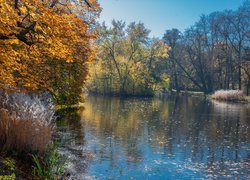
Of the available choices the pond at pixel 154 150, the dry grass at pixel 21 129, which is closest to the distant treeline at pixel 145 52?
the pond at pixel 154 150

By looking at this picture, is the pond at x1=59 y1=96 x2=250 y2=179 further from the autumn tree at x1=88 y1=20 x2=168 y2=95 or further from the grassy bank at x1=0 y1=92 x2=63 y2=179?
the autumn tree at x1=88 y1=20 x2=168 y2=95

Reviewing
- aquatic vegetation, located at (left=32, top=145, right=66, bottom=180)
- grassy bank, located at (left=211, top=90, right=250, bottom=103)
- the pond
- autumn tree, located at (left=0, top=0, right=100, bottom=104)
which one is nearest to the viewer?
aquatic vegetation, located at (left=32, top=145, right=66, bottom=180)

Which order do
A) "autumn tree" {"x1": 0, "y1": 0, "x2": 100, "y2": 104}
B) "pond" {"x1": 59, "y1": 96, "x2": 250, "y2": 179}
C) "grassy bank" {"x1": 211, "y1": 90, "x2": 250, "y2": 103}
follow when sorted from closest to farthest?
"autumn tree" {"x1": 0, "y1": 0, "x2": 100, "y2": 104} < "pond" {"x1": 59, "y1": 96, "x2": 250, "y2": 179} < "grassy bank" {"x1": 211, "y1": 90, "x2": 250, "y2": 103}

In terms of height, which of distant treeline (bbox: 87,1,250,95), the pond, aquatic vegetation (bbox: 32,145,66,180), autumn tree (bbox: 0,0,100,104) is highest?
distant treeline (bbox: 87,1,250,95)

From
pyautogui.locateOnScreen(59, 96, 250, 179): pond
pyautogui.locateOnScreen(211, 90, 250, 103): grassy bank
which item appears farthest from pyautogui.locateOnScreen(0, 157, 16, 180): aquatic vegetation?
pyautogui.locateOnScreen(211, 90, 250, 103): grassy bank

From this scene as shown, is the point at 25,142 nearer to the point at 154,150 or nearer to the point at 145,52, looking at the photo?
the point at 154,150

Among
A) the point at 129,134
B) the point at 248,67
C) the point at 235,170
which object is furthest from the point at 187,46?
the point at 235,170

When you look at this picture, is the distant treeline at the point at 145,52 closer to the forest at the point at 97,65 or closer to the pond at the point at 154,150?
the forest at the point at 97,65

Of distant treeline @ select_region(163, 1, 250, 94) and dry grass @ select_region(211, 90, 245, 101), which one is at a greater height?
distant treeline @ select_region(163, 1, 250, 94)

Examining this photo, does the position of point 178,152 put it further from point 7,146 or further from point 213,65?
point 213,65

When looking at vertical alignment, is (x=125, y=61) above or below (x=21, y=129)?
above

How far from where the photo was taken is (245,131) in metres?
21.3

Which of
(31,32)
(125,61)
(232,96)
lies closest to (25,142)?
(31,32)

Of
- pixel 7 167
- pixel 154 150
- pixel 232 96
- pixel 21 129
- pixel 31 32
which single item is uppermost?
pixel 31 32
